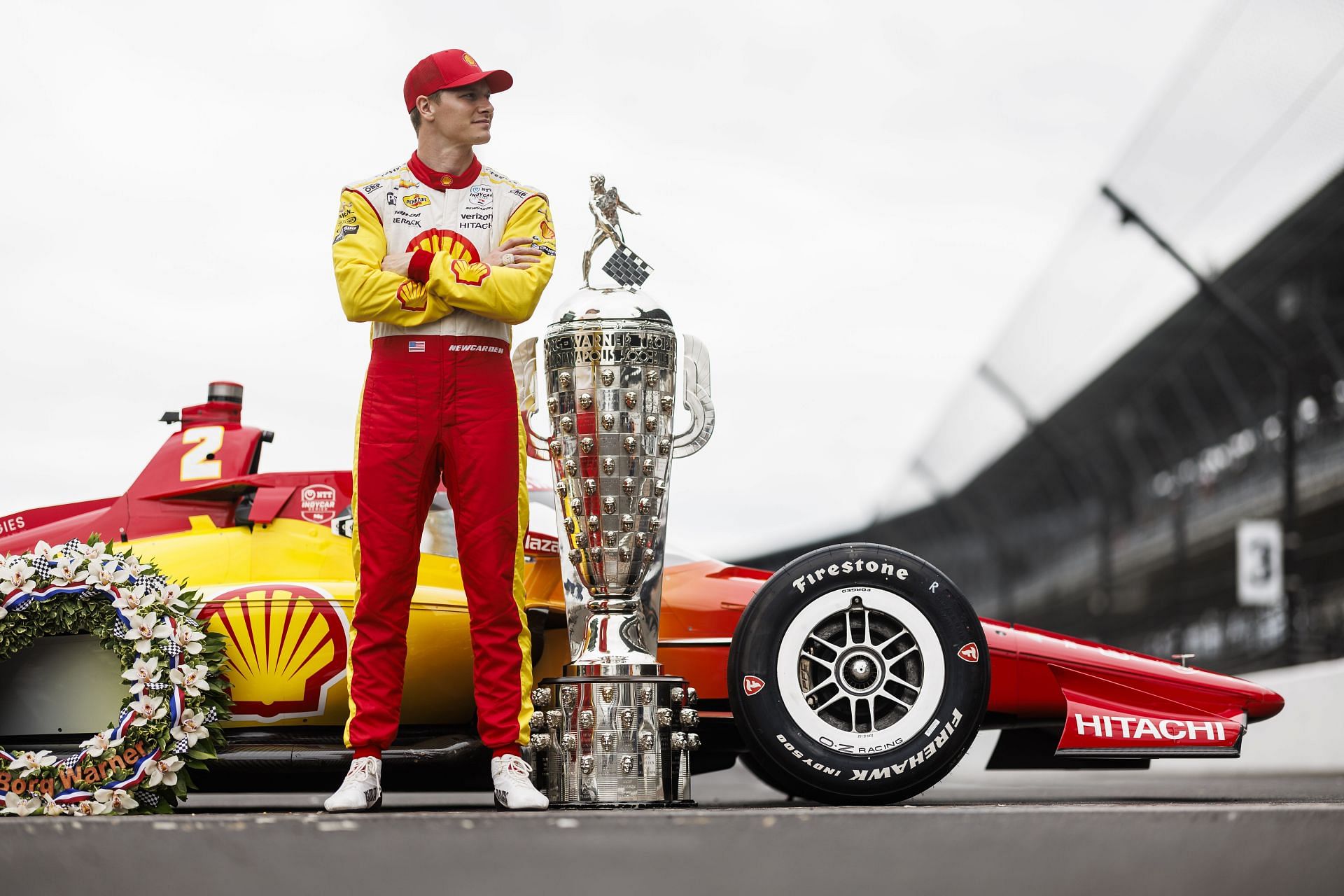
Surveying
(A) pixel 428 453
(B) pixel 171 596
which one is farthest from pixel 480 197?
(B) pixel 171 596

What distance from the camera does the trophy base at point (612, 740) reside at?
3.46 metres

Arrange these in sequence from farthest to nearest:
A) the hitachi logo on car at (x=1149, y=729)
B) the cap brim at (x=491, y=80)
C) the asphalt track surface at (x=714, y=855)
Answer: the hitachi logo on car at (x=1149, y=729), the cap brim at (x=491, y=80), the asphalt track surface at (x=714, y=855)

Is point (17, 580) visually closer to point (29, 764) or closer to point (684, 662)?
point (29, 764)

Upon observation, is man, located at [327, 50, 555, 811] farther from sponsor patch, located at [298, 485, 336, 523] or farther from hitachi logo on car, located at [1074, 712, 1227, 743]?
hitachi logo on car, located at [1074, 712, 1227, 743]

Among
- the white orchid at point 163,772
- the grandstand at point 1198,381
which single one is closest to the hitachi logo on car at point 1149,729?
the white orchid at point 163,772

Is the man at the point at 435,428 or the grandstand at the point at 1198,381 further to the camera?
the grandstand at the point at 1198,381

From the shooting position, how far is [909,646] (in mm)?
3561

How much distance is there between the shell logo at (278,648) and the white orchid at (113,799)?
1.51 feet

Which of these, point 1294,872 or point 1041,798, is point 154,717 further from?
point 1041,798

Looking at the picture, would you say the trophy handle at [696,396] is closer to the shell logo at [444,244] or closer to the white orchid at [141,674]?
the shell logo at [444,244]

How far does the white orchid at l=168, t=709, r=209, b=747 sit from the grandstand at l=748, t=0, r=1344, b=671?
5.33 m

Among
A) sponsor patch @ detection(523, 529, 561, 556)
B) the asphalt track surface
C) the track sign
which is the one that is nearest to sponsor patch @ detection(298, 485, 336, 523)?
sponsor patch @ detection(523, 529, 561, 556)

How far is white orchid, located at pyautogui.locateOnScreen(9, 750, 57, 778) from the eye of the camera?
3.40m

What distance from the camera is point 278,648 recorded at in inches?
150
